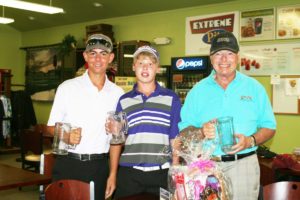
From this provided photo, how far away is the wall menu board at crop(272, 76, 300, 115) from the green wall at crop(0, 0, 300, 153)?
96mm

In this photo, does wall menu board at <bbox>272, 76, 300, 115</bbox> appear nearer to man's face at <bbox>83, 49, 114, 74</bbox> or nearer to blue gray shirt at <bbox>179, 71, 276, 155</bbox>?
blue gray shirt at <bbox>179, 71, 276, 155</bbox>

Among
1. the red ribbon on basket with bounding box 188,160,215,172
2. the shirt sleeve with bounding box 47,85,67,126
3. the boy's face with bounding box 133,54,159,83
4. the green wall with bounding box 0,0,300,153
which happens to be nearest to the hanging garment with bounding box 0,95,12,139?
the green wall with bounding box 0,0,300,153

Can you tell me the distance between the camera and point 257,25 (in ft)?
19.8

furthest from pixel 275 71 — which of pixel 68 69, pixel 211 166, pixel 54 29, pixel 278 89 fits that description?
pixel 54 29

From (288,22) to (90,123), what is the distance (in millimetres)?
4226

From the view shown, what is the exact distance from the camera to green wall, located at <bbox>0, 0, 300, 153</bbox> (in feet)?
18.9

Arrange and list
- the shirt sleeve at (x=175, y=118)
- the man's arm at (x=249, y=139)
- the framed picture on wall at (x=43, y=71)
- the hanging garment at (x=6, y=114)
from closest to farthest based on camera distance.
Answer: the man's arm at (x=249, y=139)
the shirt sleeve at (x=175, y=118)
the hanging garment at (x=6, y=114)
the framed picture on wall at (x=43, y=71)

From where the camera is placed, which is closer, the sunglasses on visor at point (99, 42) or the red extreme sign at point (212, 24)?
the sunglasses on visor at point (99, 42)

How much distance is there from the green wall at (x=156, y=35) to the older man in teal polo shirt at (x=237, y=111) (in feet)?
12.3

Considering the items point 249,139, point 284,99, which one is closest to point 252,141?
point 249,139

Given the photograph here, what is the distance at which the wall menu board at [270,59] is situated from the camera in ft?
18.6

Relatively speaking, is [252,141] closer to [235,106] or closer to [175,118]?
[235,106]

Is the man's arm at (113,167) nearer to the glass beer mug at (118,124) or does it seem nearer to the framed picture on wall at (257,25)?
the glass beer mug at (118,124)

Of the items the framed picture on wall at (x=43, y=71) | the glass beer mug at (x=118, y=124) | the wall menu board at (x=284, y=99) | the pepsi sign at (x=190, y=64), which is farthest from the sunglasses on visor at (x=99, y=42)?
the framed picture on wall at (x=43, y=71)
